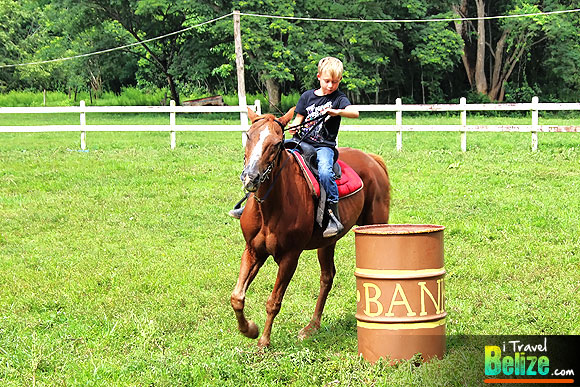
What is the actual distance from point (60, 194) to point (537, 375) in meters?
11.9

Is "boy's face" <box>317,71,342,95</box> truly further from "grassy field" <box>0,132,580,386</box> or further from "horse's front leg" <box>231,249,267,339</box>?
"grassy field" <box>0,132,580,386</box>

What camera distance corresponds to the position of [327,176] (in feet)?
22.9

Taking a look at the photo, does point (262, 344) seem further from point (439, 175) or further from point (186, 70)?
point (186, 70)

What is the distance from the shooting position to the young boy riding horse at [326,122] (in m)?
6.95

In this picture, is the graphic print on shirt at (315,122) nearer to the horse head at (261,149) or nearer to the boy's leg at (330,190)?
the boy's leg at (330,190)

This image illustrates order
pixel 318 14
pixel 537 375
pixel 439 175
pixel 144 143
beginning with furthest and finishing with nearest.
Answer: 1. pixel 318 14
2. pixel 144 143
3. pixel 439 175
4. pixel 537 375

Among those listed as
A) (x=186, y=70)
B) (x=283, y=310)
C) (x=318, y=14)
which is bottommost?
(x=283, y=310)

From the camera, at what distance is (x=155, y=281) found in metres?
9.09

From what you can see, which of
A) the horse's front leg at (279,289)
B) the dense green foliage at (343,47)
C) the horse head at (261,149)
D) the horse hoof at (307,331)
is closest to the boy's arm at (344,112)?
the horse head at (261,149)

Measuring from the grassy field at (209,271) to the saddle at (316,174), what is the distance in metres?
1.30

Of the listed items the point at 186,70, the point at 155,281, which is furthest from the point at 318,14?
the point at 155,281

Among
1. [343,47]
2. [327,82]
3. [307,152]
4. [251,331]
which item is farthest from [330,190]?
[343,47]

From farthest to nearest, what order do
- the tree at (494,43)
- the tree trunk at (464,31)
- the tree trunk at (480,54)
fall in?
the tree trunk at (464,31)
the tree trunk at (480,54)
the tree at (494,43)

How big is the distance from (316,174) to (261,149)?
1.18m
